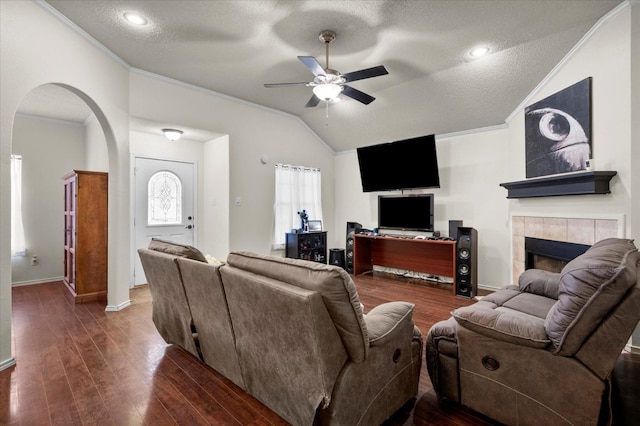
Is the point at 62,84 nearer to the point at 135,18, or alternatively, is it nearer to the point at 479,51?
the point at 135,18

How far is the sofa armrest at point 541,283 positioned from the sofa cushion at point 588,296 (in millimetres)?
1099

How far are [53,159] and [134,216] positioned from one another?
81.1 inches

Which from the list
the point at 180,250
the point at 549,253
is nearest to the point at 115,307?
the point at 180,250

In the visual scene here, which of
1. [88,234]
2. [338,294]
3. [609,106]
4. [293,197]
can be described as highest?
[609,106]

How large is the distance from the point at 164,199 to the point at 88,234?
128cm

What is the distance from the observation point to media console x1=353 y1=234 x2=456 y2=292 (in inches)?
197

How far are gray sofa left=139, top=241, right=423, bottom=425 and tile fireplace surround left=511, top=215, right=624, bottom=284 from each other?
7.22ft

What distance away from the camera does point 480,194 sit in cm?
479

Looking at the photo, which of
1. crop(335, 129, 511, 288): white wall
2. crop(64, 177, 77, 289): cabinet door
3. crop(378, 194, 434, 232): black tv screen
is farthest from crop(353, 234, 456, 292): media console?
crop(64, 177, 77, 289): cabinet door

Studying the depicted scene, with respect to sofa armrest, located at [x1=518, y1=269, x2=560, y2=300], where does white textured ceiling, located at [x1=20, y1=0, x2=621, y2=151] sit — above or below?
above

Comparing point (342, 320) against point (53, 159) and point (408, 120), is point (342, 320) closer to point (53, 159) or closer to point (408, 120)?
point (408, 120)

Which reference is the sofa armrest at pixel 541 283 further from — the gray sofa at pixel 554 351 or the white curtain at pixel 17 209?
the white curtain at pixel 17 209

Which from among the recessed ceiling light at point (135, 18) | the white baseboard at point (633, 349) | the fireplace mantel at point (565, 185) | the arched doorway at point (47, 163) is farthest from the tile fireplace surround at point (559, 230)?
the arched doorway at point (47, 163)

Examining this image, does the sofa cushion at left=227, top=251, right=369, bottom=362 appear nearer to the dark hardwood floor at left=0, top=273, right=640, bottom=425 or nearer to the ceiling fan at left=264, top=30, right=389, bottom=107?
the dark hardwood floor at left=0, top=273, right=640, bottom=425
